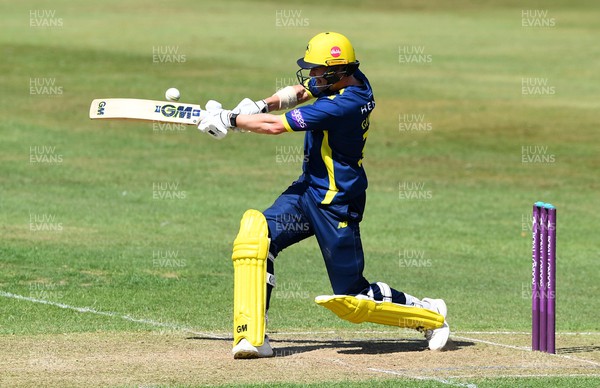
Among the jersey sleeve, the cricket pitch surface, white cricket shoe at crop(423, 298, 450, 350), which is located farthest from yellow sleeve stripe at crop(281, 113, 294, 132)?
white cricket shoe at crop(423, 298, 450, 350)

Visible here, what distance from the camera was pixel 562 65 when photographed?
133 feet

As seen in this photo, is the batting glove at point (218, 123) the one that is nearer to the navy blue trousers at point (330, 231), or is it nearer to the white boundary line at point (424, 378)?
the navy blue trousers at point (330, 231)

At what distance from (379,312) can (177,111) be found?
8.23ft

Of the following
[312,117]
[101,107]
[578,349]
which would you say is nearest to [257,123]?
[312,117]

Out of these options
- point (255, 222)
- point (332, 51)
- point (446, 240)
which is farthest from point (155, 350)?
point (446, 240)

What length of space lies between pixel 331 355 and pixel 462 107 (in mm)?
22714

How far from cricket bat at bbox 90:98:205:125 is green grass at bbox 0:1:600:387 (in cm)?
208

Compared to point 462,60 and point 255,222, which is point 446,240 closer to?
point 255,222

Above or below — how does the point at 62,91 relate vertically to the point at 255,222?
above

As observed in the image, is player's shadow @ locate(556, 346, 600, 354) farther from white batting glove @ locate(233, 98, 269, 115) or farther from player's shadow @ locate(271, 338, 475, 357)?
white batting glove @ locate(233, 98, 269, 115)

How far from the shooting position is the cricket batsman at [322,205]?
33.8 ft

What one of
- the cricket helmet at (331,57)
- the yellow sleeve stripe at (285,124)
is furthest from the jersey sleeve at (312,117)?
the cricket helmet at (331,57)

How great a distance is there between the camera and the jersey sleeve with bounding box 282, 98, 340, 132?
10141mm

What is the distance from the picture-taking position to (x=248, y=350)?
1017 centimetres
